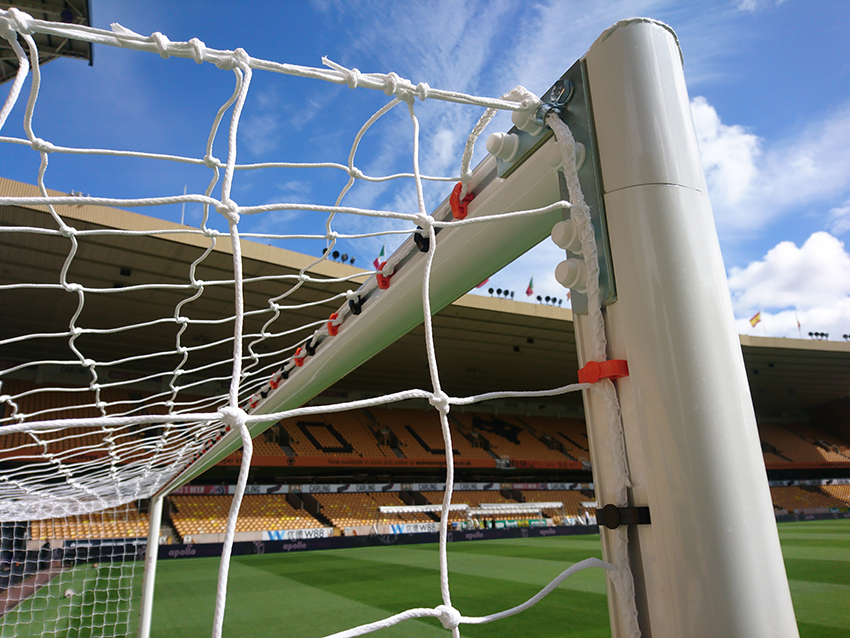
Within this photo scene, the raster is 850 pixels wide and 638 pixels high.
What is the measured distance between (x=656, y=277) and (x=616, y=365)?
4.6 inches

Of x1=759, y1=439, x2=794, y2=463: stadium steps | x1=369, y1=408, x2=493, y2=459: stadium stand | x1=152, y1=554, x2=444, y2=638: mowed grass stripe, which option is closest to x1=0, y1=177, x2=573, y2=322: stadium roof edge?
x1=152, y1=554, x2=444, y2=638: mowed grass stripe

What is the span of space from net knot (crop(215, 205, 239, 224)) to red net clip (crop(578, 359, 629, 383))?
0.56 m

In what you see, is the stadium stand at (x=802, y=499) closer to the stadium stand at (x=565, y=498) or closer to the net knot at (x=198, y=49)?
the stadium stand at (x=565, y=498)

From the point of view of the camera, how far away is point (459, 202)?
3.06 feet

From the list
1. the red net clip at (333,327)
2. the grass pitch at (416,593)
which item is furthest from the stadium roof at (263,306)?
the grass pitch at (416,593)

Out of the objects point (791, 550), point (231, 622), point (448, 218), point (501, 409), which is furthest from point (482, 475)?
point (448, 218)

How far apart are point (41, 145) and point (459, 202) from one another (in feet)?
2.66

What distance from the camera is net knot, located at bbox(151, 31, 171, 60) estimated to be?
2.49 ft

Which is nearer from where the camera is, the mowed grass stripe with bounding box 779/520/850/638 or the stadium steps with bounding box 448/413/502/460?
the mowed grass stripe with bounding box 779/520/850/638

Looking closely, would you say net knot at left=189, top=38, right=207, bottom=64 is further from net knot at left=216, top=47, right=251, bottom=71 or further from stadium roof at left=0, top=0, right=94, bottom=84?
stadium roof at left=0, top=0, right=94, bottom=84

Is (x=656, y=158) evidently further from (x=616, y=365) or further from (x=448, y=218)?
(x=448, y=218)

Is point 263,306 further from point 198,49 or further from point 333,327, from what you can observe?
point 198,49

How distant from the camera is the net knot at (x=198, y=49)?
2.61 feet

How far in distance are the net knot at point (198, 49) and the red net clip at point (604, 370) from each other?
0.71 m
